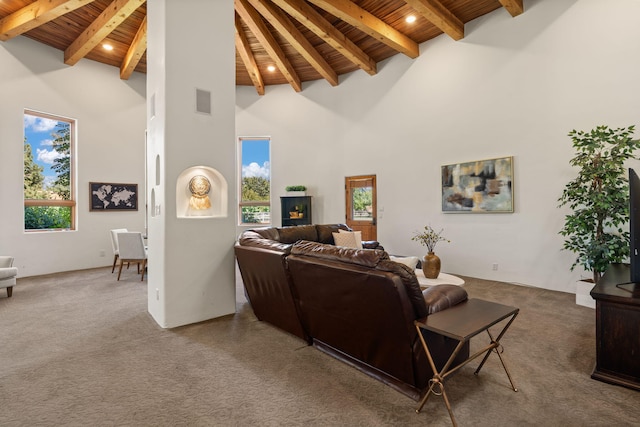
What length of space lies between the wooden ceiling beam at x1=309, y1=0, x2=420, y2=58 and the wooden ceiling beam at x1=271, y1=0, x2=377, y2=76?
39cm

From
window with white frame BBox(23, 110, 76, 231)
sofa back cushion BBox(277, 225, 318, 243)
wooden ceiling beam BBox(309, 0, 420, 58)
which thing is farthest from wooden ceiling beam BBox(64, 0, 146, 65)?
sofa back cushion BBox(277, 225, 318, 243)

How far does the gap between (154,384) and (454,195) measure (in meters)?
5.21

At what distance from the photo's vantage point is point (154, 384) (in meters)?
2.27

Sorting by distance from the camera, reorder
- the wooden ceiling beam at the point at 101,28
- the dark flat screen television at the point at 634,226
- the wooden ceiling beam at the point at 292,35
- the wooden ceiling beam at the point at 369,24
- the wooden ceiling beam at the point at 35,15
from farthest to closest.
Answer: the wooden ceiling beam at the point at 292,35
the wooden ceiling beam at the point at 369,24
the wooden ceiling beam at the point at 101,28
the wooden ceiling beam at the point at 35,15
the dark flat screen television at the point at 634,226

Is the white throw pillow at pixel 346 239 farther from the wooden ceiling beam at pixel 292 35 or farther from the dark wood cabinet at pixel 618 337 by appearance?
the wooden ceiling beam at pixel 292 35

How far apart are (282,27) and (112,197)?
16.1 ft

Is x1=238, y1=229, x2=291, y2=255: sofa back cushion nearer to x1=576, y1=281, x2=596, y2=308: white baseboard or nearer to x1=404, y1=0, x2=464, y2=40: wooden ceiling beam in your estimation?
x1=576, y1=281, x2=596, y2=308: white baseboard

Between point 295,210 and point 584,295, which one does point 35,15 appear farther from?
point 584,295

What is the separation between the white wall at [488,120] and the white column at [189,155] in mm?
3869

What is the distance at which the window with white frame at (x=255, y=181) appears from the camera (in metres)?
8.47

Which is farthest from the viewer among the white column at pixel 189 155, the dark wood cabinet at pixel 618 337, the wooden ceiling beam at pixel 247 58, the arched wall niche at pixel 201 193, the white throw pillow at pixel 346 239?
the wooden ceiling beam at pixel 247 58

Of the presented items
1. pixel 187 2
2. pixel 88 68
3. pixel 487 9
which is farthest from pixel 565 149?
pixel 88 68

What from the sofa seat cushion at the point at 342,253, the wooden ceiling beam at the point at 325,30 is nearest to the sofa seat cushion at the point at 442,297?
the sofa seat cushion at the point at 342,253

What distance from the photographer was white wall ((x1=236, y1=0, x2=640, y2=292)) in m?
4.36
